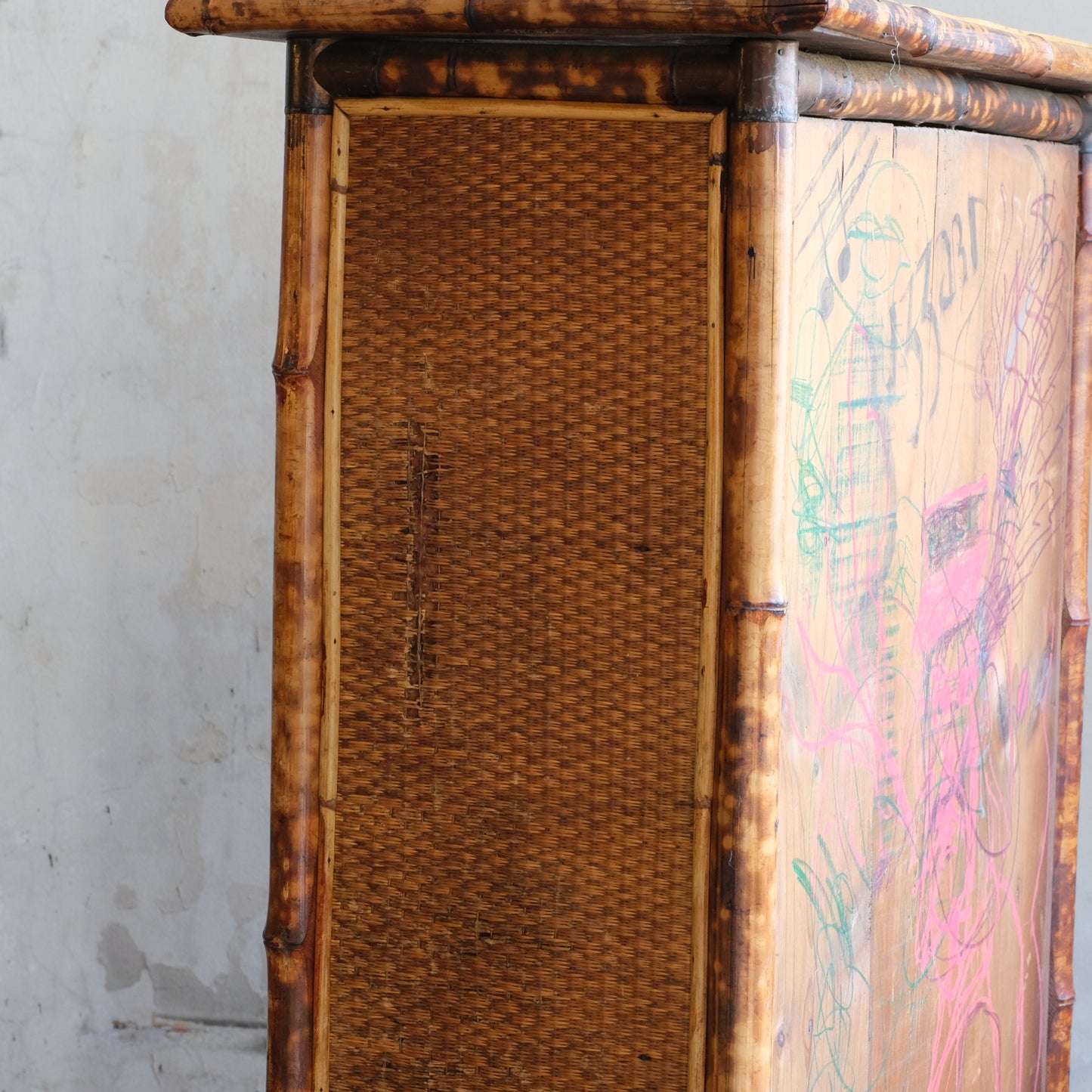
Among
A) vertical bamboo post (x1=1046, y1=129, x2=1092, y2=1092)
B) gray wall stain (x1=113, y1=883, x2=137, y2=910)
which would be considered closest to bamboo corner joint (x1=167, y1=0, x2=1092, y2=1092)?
vertical bamboo post (x1=1046, y1=129, x2=1092, y2=1092)

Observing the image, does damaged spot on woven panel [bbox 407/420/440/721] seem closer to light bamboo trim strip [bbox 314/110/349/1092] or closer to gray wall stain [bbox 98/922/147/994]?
light bamboo trim strip [bbox 314/110/349/1092]

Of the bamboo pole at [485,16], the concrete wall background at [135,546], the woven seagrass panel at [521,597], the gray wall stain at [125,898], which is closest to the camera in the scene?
the bamboo pole at [485,16]

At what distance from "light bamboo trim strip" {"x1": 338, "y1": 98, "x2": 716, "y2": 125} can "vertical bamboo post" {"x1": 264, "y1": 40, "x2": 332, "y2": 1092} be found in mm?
47

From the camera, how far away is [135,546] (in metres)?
2.25

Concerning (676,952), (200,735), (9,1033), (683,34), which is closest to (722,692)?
(676,952)

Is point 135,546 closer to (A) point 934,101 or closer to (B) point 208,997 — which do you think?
(B) point 208,997

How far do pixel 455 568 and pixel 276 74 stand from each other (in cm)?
126

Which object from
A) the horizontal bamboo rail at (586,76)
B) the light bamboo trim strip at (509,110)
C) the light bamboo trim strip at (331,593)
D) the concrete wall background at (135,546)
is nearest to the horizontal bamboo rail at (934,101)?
the horizontal bamboo rail at (586,76)

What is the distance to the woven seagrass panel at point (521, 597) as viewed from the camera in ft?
3.70

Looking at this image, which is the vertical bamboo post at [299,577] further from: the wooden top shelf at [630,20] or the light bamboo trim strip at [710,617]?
the light bamboo trim strip at [710,617]

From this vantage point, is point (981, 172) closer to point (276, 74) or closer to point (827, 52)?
point (827, 52)

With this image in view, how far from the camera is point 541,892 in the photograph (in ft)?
3.92

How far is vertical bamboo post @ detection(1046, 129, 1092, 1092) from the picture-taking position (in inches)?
66.1

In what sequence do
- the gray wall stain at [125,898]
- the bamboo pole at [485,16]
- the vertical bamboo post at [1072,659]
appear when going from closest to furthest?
the bamboo pole at [485,16]
the vertical bamboo post at [1072,659]
the gray wall stain at [125,898]
